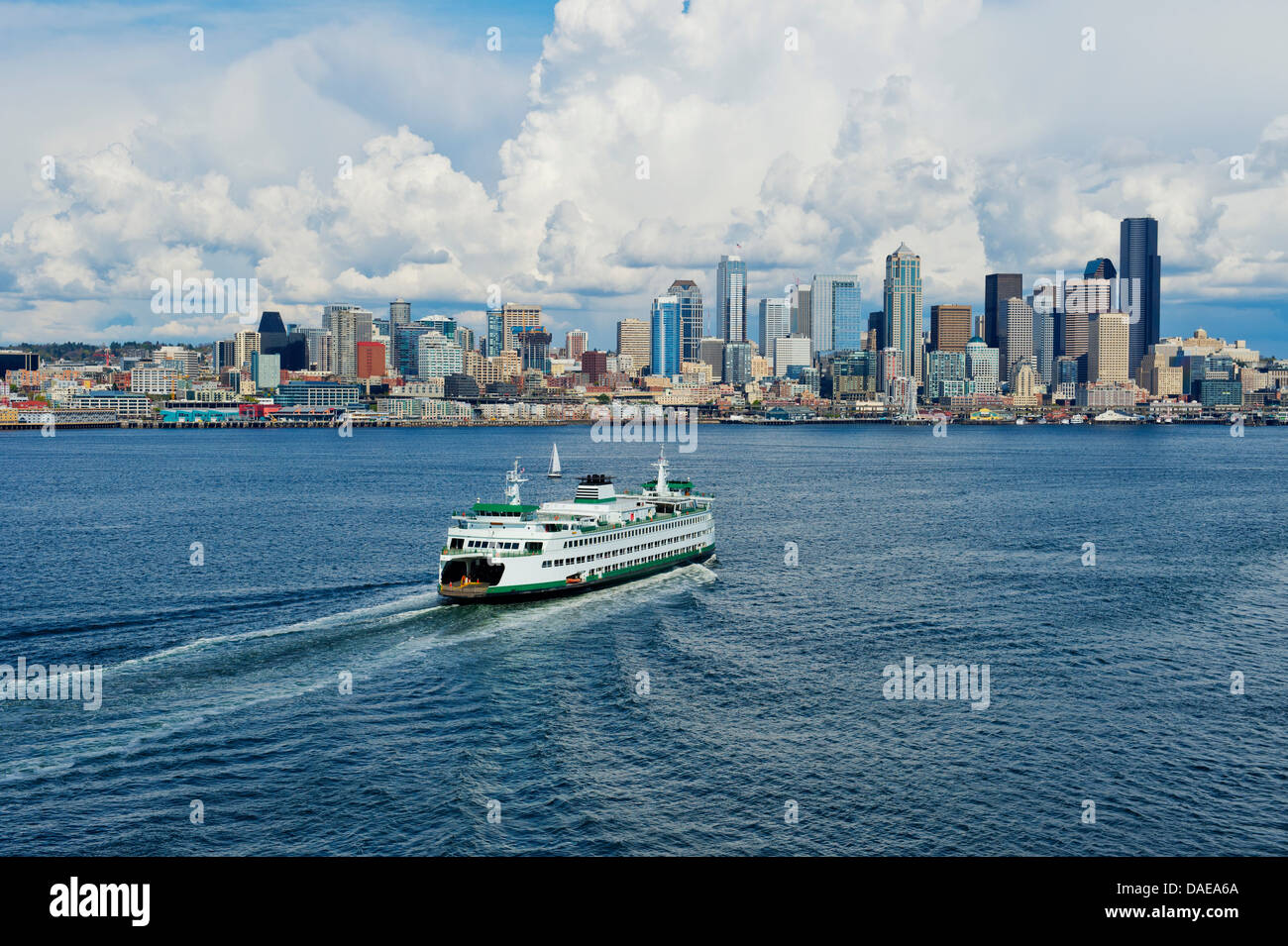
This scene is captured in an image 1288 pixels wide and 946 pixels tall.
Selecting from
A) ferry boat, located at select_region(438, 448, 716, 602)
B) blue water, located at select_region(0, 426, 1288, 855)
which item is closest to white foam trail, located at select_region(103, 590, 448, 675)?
blue water, located at select_region(0, 426, 1288, 855)

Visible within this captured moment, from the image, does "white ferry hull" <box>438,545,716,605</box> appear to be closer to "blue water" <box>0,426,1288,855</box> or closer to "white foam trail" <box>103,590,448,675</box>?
"blue water" <box>0,426,1288,855</box>

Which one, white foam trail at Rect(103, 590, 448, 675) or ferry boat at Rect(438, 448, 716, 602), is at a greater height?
ferry boat at Rect(438, 448, 716, 602)

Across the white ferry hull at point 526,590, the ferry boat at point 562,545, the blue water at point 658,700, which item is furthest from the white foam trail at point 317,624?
the ferry boat at point 562,545

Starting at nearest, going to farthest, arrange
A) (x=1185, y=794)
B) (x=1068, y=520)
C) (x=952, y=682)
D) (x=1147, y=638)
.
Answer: (x=1185, y=794) < (x=952, y=682) < (x=1147, y=638) < (x=1068, y=520)

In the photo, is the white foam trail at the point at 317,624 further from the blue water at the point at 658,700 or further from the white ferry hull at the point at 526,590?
the white ferry hull at the point at 526,590
